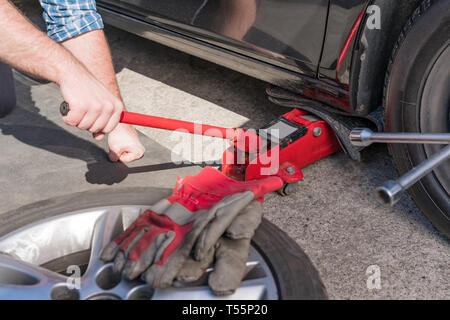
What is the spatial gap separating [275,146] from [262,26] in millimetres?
418

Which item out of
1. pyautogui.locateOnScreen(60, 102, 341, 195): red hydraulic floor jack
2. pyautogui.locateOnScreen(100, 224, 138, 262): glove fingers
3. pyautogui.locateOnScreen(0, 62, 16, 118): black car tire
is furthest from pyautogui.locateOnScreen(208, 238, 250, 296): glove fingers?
pyautogui.locateOnScreen(0, 62, 16, 118): black car tire

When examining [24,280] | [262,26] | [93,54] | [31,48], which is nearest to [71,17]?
[93,54]

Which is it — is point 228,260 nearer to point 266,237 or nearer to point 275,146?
point 266,237

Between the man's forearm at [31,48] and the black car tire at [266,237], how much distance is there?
0.35 m

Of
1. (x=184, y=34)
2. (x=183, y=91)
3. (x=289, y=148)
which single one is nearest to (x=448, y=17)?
(x=289, y=148)

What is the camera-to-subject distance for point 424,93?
4.36 feet

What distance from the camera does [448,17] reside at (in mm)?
1224

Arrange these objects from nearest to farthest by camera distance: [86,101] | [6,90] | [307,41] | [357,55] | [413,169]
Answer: [413,169] < [86,101] < [357,55] < [307,41] < [6,90]

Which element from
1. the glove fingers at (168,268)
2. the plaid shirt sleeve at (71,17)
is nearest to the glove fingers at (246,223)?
the glove fingers at (168,268)

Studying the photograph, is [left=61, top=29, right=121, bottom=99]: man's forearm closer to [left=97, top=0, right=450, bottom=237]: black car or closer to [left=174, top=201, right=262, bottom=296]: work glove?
[left=97, top=0, right=450, bottom=237]: black car

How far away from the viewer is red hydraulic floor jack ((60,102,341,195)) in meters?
1.61

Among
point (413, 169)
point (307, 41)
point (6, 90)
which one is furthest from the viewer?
point (6, 90)

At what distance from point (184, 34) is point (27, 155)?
31.7 inches

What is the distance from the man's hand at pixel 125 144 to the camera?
1.67 metres
